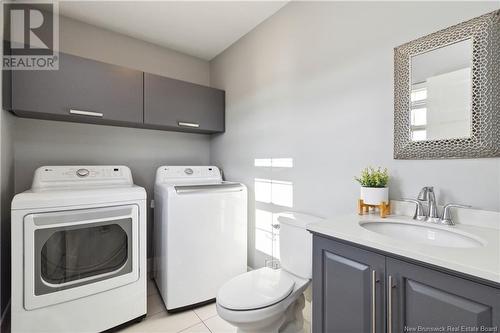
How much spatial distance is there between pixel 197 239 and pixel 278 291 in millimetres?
871

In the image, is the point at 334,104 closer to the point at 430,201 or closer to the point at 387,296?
the point at 430,201

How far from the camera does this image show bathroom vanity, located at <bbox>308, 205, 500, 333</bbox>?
660 mm

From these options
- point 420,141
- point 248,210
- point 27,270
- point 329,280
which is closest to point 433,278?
point 329,280

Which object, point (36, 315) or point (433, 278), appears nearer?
point (433, 278)

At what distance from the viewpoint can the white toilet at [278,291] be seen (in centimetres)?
126

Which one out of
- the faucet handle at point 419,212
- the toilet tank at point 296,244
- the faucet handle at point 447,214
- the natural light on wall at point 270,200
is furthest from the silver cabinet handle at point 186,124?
the faucet handle at point 447,214

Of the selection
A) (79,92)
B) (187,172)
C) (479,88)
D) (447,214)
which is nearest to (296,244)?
(447,214)

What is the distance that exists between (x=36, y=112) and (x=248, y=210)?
1.93 meters

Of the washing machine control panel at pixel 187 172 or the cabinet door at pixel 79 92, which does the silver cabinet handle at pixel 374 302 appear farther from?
the cabinet door at pixel 79 92

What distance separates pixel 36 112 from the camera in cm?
178

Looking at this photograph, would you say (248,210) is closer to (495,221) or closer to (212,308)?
(212,308)

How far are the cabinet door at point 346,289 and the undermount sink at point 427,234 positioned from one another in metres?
0.27

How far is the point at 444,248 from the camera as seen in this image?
77 cm

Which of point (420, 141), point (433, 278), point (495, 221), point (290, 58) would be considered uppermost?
point (290, 58)
